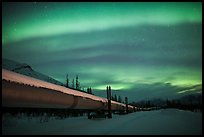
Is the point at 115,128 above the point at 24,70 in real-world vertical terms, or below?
below

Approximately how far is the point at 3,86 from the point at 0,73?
0.30 metres

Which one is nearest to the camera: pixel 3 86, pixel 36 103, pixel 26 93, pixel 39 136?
pixel 3 86

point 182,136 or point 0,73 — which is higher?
point 0,73

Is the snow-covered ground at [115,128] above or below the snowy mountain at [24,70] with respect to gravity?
below

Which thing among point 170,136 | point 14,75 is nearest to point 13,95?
point 14,75

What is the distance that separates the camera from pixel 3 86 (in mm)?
3656

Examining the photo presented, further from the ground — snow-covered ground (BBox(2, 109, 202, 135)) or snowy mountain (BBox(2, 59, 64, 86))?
snowy mountain (BBox(2, 59, 64, 86))

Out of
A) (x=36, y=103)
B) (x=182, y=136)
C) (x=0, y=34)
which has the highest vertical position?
(x=0, y=34)

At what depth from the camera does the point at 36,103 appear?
4.59 m

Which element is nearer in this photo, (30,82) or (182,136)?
(30,82)

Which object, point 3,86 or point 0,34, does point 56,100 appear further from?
point 0,34

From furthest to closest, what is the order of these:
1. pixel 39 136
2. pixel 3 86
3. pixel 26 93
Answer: pixel 39 136 < pixel 26 93 < pixel 3 86

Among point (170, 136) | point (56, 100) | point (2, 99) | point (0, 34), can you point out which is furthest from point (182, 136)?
point (0, 34)

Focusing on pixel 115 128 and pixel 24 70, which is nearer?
pixel 115 128
